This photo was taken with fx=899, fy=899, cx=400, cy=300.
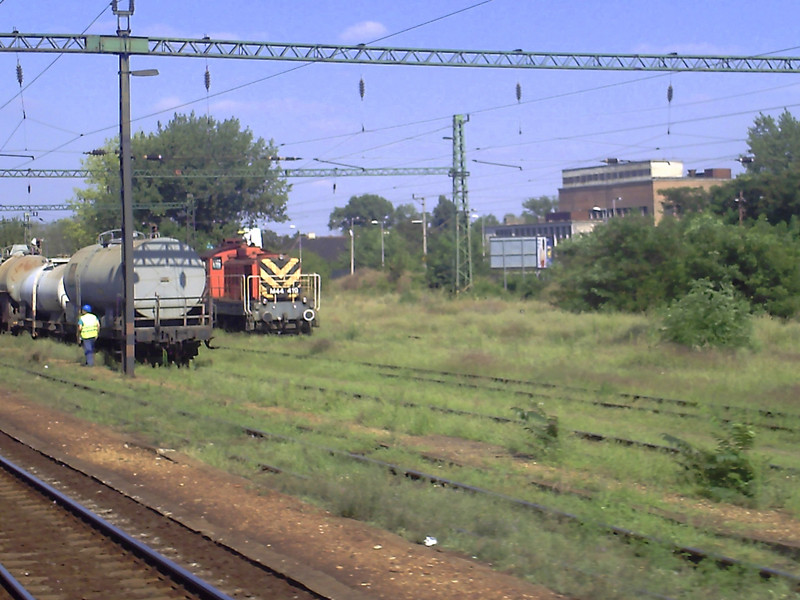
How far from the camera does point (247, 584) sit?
292 inches

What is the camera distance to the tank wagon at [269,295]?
105 ft

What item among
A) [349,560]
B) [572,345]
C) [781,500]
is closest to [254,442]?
[349,560]

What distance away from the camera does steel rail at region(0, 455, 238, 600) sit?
722cm

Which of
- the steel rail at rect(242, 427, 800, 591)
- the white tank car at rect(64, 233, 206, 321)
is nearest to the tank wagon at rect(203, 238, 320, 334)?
the white tank car at rect(64, 233, 206, 321)

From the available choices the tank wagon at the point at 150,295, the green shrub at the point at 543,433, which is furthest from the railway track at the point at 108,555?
the tank wagon at the point at 150,295

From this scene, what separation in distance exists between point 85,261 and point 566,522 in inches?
851

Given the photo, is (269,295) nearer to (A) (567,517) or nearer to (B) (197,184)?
(A) (567,517)

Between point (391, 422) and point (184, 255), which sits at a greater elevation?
point (184, 255)

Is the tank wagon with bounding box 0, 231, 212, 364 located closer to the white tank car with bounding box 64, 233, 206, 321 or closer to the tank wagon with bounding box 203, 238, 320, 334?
the white tank car with bounding box 64, 233, 206, 321

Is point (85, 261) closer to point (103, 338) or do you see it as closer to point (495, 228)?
point (103, 338)

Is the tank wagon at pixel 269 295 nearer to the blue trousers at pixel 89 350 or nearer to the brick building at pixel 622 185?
the blue trousers at pixel 89 350

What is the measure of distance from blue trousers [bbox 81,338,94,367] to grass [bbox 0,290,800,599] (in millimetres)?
707

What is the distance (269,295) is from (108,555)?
24059 mm

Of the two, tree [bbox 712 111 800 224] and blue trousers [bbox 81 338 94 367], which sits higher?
tree [bbox 712 111 800 224]
